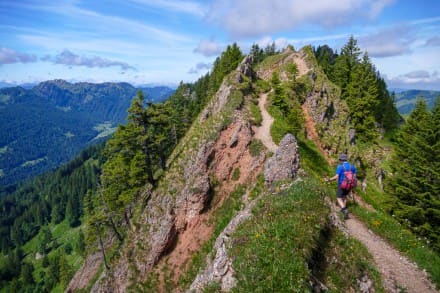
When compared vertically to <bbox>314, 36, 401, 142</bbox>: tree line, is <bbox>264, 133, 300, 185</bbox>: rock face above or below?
below

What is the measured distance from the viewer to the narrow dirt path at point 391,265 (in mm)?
13906

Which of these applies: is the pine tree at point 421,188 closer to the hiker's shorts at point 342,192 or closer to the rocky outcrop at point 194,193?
the hiker's shorts at point 342,192

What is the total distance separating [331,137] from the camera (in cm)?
4056

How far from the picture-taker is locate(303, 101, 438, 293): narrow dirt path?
13.9 m

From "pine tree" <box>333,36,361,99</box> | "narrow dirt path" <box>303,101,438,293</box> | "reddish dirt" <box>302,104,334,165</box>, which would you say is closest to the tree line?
"pine tree" <box>333,36,361,99</box>

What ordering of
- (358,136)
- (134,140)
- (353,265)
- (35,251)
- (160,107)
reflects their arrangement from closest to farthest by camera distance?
(353,265)
(134,140)
(160,107)
(358,136)
(35,251)

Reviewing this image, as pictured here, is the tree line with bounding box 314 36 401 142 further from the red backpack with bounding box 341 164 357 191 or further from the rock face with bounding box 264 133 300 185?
the red backpack with bounding box 341 164 357 191

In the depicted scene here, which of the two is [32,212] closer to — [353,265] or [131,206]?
[131,206]

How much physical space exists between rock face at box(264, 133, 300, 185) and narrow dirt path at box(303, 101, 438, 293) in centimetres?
562

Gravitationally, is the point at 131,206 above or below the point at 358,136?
below

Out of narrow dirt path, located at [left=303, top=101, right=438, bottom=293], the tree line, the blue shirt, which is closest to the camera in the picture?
narrow dirt path, located at [left=303, top=101, right=438, bottom=293]

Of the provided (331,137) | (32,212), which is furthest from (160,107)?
(32,212)

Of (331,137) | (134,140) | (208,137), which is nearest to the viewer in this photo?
(208,137)

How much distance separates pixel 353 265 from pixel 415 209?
18.9 m
